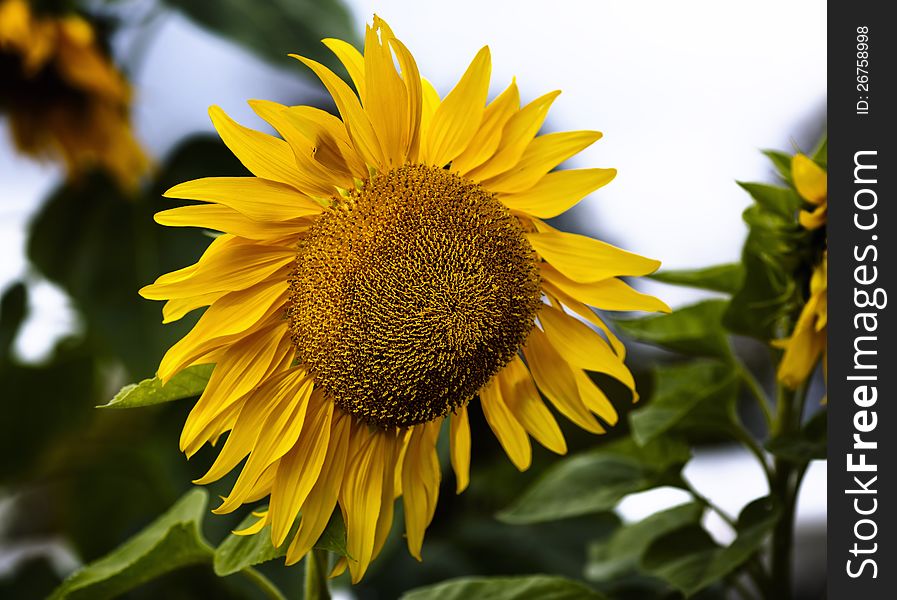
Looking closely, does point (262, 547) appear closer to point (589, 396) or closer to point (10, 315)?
point (589, 396)

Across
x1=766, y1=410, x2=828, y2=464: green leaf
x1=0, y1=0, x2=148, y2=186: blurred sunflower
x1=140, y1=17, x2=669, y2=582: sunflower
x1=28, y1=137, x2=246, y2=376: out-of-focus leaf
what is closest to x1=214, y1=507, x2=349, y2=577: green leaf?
x1=140, y1=17, x2=669, y2=582: sunflower

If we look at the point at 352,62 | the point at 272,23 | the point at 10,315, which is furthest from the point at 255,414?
the point at 10,315

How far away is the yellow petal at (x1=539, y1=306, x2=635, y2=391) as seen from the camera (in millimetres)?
296

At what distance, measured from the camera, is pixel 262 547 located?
28cm

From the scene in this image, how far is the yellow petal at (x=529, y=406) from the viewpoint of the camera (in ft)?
1.02

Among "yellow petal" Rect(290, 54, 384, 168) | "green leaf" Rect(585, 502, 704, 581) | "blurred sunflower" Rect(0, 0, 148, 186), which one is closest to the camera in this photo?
"yellow petal" Rect(290, 54, 384, 168)

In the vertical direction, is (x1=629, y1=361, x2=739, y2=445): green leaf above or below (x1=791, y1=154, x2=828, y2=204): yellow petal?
below

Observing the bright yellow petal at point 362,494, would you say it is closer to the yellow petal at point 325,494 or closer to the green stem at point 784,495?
the yellow petal at point 325,494

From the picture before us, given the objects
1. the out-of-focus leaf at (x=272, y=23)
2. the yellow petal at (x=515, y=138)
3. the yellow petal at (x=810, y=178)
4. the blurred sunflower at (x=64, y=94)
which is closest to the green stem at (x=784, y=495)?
the yellow petal at (x=810, y=178)

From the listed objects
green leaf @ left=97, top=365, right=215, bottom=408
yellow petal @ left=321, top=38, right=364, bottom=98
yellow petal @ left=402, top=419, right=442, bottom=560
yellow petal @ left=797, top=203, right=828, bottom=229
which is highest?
yellow petal @ left=321, top=38, right=364, bottom=98

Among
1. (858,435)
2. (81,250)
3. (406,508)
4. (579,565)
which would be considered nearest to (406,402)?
(406,508)

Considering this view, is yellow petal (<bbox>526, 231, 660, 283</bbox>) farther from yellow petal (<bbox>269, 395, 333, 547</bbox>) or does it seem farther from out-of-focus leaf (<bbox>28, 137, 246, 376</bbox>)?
out-of-focus leaf (<bbox>28, 137, 246, 376</bbox>)

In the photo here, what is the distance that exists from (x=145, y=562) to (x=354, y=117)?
192 mm

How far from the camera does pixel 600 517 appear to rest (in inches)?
26.5
